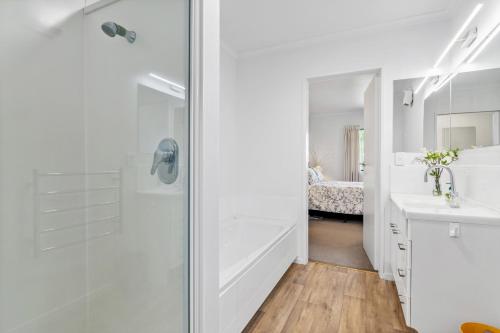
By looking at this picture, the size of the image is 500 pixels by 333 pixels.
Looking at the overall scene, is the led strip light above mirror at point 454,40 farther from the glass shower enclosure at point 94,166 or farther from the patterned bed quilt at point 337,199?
the patterned bed quilt at point 337,199

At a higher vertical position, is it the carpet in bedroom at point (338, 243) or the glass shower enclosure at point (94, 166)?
the glass shower enclosure at point (94, 166)

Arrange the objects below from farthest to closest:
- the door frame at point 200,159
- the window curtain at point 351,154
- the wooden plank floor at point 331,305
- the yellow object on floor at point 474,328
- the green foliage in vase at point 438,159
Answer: the window curtain at point 351,154 < the green foliage in vase at point 438,159 < the wooden plank floor at point 331,305 < the yellow object on floor at point 474,328 < the door frame at point 200,159

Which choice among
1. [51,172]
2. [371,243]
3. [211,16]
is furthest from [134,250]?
[371,243]

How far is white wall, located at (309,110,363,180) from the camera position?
6.71m

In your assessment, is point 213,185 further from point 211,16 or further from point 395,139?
point 395,139

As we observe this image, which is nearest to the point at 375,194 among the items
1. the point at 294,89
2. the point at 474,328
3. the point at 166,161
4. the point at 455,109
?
the point at 455,109

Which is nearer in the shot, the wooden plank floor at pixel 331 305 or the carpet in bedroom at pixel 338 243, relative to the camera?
the wooden plank floor at pixel 331 305

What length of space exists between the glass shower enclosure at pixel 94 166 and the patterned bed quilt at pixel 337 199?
420 centimetres

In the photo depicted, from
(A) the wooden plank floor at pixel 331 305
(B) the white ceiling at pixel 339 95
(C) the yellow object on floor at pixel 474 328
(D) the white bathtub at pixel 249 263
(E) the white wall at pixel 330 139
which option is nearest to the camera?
(C) the yellow object on floor at pixel 474 328

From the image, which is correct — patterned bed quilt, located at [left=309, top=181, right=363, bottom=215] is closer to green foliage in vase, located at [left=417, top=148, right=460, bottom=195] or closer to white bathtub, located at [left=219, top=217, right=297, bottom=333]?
white bathtub, located at [left=219, top=217, right=297, bottom=333]

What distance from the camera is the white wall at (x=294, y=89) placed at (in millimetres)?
2301

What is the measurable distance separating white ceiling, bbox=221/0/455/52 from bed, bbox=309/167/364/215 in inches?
118

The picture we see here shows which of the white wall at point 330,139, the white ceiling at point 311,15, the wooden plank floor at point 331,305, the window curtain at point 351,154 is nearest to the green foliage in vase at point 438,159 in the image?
the wooden plank floor at point 331,305

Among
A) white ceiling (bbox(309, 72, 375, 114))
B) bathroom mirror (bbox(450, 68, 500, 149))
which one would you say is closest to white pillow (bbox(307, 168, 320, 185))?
white ceiling (bbox(309, 72, 375, 114))
